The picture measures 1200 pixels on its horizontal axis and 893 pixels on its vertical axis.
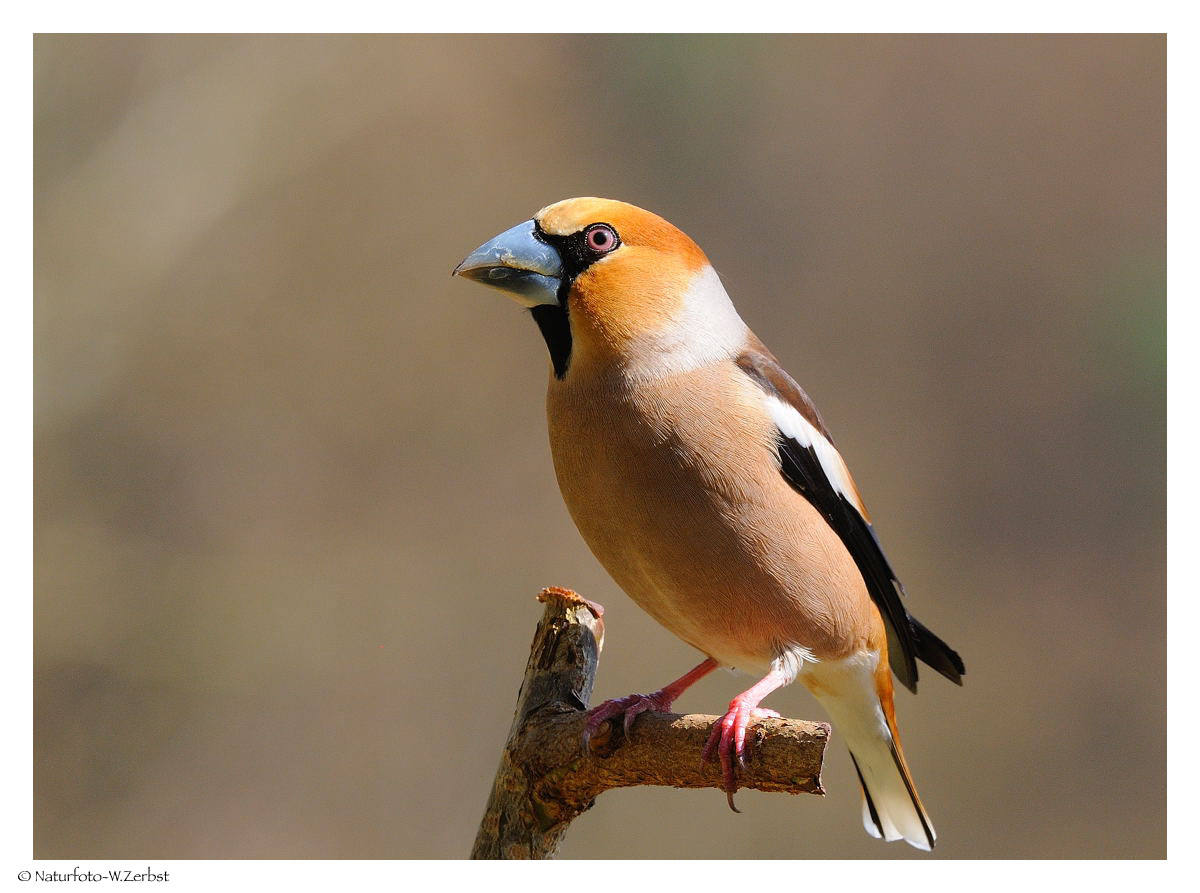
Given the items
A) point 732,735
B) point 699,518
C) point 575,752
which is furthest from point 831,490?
point 575,752

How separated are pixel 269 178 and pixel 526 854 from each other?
348 centimetres

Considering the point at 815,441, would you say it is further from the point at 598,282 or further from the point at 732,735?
the point at 732,735

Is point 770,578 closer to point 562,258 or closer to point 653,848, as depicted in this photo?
point 562,258

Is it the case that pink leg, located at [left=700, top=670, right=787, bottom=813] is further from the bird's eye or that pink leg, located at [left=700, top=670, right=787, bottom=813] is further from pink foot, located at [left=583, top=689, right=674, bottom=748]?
the bird's eye

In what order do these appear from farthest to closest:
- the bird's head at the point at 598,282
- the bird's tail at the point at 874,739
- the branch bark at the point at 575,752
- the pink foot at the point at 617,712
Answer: the bird's tail at the point at 874,739 < the bird's head at the point at 598,282 < the pink foot at the point at 617,712 < the branch bark at the point at 575,752

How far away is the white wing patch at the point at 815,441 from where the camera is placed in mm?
2232

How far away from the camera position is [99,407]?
4422mm

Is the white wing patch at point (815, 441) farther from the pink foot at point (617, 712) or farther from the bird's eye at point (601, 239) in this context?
the pink foot at point (617, 712)

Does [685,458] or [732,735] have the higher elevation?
[685,458]

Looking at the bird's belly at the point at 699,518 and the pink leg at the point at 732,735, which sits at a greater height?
the bird's belly at the point at 699,518

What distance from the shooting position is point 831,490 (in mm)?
2314

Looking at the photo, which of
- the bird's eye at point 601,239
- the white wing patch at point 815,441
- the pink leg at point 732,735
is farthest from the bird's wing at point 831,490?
the pink leg at point 732,735

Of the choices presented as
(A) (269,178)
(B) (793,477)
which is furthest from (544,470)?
(B) (793,477)

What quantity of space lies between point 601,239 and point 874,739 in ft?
4.27
